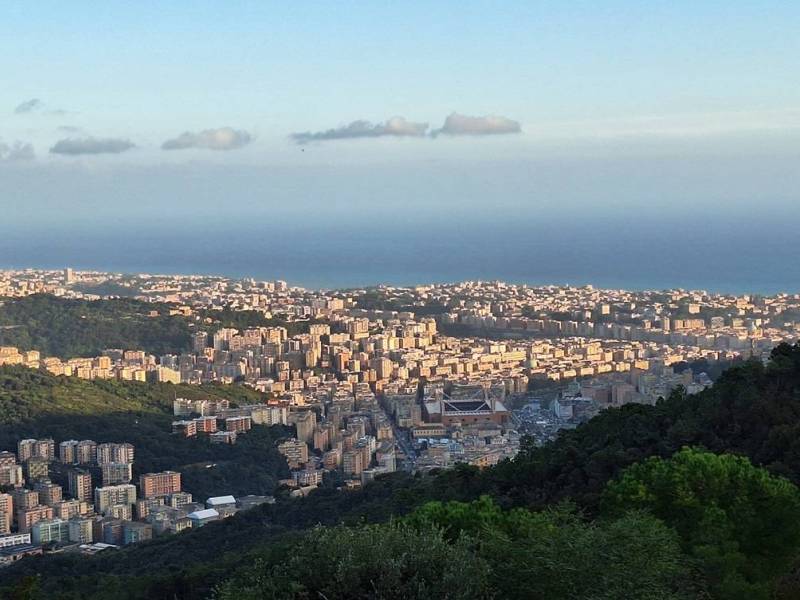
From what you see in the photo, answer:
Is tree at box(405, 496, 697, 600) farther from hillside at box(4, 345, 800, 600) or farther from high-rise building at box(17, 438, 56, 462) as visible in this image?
high-rise building at box(17, 438, 56, 462)

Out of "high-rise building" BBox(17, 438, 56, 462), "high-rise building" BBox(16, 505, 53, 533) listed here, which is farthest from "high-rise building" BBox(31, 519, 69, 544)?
"high-rise building" BBox(17, 438, 56, 462)

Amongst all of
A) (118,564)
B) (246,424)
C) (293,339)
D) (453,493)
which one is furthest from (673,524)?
(293,339)

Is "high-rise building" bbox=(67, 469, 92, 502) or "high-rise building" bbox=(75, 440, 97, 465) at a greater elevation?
"high-rise building" bbox=(75, 440, 97, 465)

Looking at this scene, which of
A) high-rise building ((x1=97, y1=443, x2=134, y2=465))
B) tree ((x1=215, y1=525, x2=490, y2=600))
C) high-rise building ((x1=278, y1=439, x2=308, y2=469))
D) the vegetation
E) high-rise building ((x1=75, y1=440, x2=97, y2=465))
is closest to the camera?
tree ((x1=215, y1=525, x2=490, y2=600))

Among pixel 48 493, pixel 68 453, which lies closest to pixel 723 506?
pixel 48 493

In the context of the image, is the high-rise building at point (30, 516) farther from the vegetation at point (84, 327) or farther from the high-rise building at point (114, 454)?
the vegetation at point (84, 327)

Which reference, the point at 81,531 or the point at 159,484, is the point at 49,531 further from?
the point at 159,484

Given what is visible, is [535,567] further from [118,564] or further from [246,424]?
[246,424]

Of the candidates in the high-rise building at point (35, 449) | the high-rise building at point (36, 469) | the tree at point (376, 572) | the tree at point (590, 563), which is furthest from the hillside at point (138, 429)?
the tree at point (376, 572)
